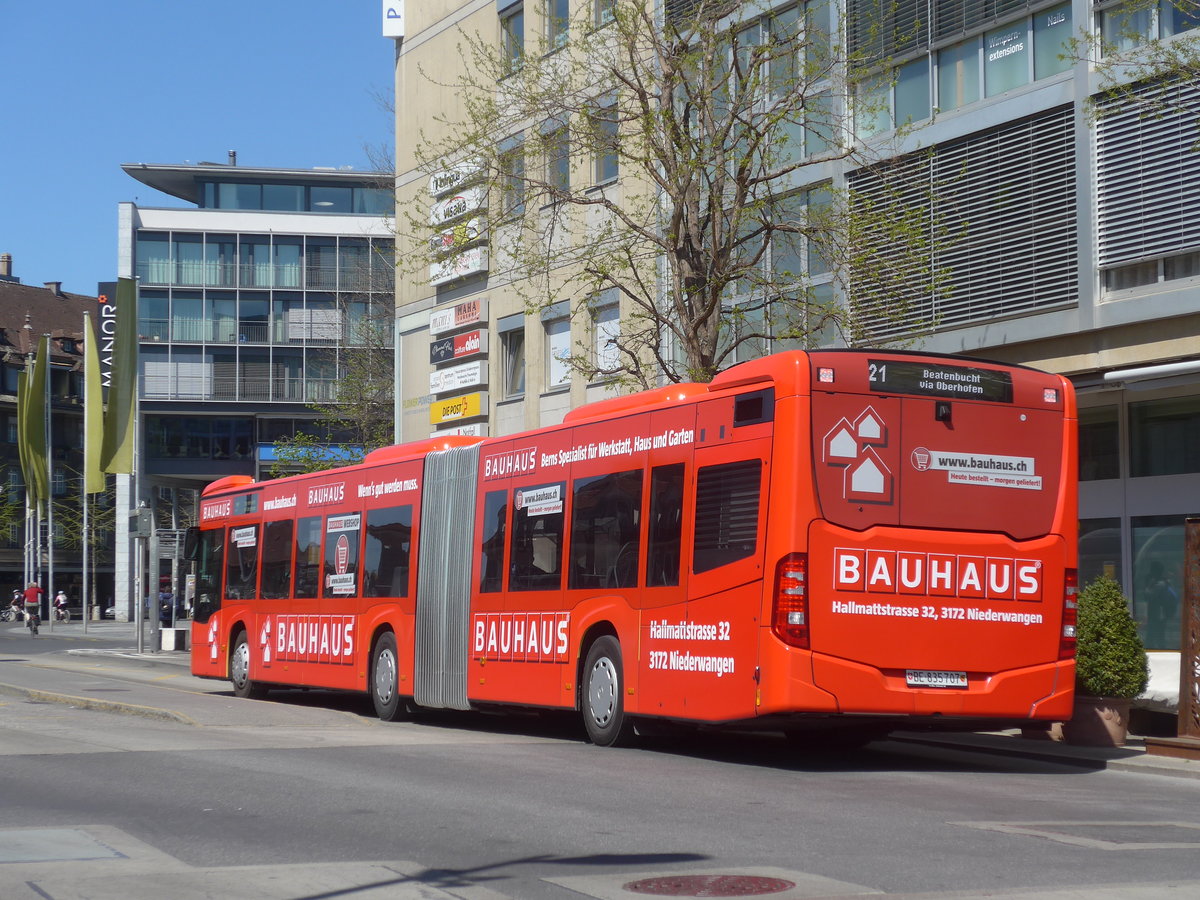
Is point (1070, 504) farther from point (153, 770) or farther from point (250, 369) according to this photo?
point (250, 369)

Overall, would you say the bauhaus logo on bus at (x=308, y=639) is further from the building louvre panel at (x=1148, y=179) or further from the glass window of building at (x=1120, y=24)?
the glass window of building at (x=1120, y=24)

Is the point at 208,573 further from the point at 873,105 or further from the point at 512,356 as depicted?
the point at 873,105

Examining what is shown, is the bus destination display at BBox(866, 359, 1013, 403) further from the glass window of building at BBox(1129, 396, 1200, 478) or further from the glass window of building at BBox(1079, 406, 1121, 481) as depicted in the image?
the glass window of building at BBox(1079, 406, 1121, 481)

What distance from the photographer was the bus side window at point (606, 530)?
15.2 m

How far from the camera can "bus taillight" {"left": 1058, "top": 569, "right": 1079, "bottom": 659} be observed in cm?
1395

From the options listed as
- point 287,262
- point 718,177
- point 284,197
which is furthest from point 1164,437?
point 284,197

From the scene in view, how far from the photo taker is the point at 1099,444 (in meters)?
21.5

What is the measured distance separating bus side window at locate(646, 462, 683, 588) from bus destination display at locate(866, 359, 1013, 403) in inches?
79.1

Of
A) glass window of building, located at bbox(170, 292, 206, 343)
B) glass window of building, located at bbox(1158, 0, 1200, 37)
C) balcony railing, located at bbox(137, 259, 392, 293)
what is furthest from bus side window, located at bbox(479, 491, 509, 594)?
glass window of building, located at bbox(170, 292, 206, 343)

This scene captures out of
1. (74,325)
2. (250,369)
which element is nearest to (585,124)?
(250,369)

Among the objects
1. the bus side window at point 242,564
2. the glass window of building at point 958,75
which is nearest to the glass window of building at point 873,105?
the glass window of building at point 958,75

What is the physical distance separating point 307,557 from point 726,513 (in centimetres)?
1004

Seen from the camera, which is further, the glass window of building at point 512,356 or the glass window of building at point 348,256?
the glass window of building at point 348,256

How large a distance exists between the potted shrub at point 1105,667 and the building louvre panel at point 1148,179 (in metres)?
5.58
